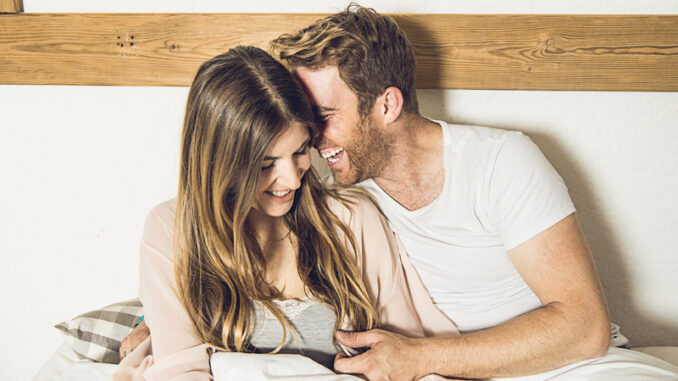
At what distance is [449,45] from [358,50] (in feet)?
1.03

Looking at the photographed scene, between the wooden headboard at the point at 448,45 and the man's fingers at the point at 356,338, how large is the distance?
699mm

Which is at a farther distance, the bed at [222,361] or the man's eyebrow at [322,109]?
the man's eyebrow at [322,109]

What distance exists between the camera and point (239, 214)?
104 cm

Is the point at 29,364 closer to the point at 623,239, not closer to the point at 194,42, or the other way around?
A: the point at 194,42

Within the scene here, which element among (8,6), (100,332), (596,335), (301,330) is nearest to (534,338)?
(596,335)

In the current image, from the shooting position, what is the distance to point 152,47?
131cm

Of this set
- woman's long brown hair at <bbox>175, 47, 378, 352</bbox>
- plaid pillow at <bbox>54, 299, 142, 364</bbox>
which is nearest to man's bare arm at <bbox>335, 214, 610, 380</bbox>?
woman's long brown hair at <bbox>175, 47, 378, 352</bbox>

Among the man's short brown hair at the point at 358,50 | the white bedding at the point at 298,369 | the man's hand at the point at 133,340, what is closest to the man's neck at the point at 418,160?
the man's short brown hair at the point at 358,50

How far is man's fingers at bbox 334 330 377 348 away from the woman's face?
1.05 ft

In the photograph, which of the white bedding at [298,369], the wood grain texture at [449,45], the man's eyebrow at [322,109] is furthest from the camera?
the wood grain texture at [449,45]

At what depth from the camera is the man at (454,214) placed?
3.40ft

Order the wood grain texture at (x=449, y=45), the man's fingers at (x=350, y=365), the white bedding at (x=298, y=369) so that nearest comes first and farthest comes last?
the white bedding at (x=298, y=369)
the man's fingers at (x=350, y=365)
the wood grain texture at (x=449, y=45)

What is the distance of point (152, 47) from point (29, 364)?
3.77 feet

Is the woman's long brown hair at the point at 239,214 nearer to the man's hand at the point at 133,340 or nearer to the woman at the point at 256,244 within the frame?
the woman at the point at 256,244
